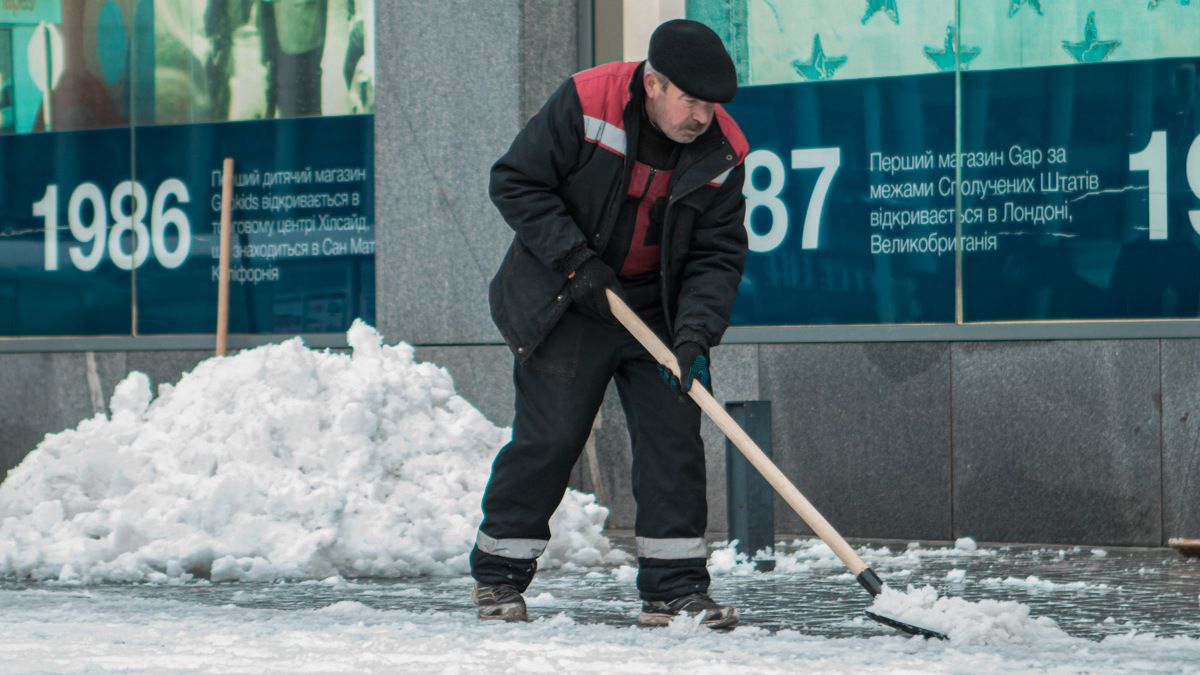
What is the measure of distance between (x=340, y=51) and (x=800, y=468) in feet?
11.0

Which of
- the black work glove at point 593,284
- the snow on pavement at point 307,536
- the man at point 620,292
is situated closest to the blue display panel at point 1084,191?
the snow on pavement at point 307,536

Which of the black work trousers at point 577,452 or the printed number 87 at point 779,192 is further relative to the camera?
the printed number 87 at point 779,192

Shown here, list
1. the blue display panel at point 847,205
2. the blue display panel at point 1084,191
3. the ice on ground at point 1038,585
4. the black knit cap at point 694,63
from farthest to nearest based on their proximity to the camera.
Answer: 1. the blue display panel at point 847,205
2. the blue display panel at point 1084,191
3. the ice on ground at point 1038,585
4. the black knit cap at point 694,63

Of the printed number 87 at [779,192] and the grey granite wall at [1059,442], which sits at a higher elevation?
the printed number 87 at [779,192]

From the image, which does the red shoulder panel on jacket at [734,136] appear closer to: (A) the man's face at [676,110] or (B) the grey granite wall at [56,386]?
(A) the man's face at [676,110]

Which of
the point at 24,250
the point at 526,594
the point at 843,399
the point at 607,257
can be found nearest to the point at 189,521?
the point at 526,594

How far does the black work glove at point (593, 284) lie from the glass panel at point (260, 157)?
175 inches

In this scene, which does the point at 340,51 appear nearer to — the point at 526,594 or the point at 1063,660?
the point at 526,594

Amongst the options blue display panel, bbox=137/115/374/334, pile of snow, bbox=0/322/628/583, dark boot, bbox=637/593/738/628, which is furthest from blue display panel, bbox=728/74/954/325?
dark boot, bbox=637/593/738/628

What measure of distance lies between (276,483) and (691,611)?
2.32 m

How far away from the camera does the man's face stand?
17.9 ft

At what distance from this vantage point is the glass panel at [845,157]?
28.5 feet

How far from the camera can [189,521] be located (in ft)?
24.0

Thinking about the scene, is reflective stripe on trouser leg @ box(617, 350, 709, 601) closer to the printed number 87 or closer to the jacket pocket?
the jacket pocket
